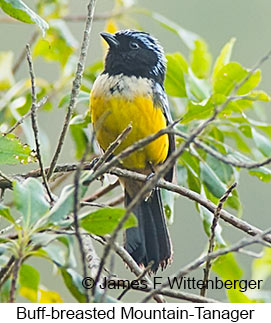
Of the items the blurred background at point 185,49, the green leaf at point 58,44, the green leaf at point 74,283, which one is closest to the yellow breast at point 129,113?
the green leaf at point 58,44

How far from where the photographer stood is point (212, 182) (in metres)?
2.95

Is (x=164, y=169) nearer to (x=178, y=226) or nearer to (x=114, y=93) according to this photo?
(x=114, y=93)

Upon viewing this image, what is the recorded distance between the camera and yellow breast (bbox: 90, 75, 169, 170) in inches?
Result: 132

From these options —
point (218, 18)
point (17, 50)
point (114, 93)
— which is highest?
point (218, 18)

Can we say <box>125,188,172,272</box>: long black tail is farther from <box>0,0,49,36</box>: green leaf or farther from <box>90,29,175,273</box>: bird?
<box>0,0,49,36</box>: green leaf

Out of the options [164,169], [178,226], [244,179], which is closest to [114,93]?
[164,169]

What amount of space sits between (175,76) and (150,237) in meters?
0.89

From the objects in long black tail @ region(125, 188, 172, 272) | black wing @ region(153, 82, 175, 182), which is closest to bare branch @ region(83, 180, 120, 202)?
long black tail @ region(125, 188, 172, 272)

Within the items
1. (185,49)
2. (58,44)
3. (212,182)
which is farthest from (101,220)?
(185,49)

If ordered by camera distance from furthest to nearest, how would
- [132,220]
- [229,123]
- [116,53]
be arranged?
[116,53] < [229,123] < [132,220]

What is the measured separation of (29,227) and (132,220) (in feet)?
0.85

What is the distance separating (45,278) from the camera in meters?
6.00

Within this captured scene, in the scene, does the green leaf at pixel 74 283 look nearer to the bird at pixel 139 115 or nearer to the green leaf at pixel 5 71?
the bird at pixel 139 115

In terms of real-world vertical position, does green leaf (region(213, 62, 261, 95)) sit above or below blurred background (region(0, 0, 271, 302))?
below
